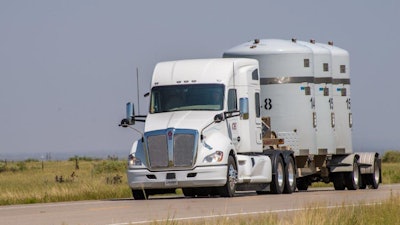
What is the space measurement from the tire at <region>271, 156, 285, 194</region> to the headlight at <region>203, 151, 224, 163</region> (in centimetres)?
352

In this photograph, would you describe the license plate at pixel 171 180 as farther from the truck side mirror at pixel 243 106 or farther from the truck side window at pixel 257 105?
the truck side window at pixel 257 105

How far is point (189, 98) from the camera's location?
2962 centimetres

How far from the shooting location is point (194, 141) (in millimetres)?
28312

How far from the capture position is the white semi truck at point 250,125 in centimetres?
2845

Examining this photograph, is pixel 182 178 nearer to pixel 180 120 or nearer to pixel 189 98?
pixel 180 120

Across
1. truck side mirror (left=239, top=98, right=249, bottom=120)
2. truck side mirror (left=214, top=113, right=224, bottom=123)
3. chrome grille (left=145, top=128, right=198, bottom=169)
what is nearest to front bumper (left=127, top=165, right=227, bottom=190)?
chrome grille (left=145, top=128, right=198, bottom=169)

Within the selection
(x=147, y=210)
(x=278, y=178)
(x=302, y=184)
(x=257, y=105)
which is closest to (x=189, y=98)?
(x=257, y=105)

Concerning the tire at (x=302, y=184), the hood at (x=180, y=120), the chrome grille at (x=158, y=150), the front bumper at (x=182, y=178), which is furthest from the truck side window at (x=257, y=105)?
the tire at (x=302, y=184)

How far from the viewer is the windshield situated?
29.5 meters

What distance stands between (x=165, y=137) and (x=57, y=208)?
459cm

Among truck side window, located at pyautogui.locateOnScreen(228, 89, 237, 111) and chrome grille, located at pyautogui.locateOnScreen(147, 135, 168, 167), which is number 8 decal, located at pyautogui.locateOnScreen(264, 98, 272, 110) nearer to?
truck side window, located at pyautogui.locateOnScreen(228, 89, 237, 111)

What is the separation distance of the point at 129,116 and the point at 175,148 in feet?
5.40

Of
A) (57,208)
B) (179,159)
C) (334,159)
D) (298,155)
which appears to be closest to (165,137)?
(179,159)

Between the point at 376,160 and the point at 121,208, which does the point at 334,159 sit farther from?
the point at 121,208
